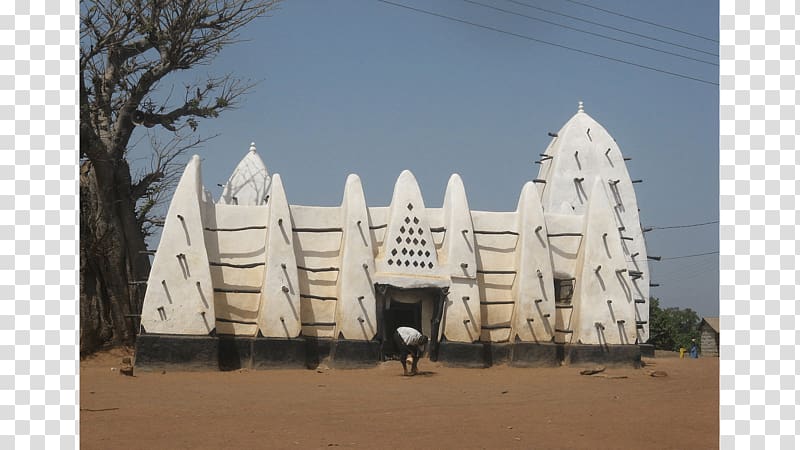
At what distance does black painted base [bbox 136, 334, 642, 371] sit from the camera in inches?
607

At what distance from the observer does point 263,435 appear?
896cm

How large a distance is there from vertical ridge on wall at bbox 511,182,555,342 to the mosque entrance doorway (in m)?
1.77

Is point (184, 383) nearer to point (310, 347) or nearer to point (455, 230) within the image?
point (310, 347)

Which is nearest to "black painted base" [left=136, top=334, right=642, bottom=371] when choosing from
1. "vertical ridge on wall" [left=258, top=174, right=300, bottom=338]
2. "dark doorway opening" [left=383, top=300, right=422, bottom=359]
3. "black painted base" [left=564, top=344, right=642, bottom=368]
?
"black painted base" [left=564, top=344, right=642, bottom=368]

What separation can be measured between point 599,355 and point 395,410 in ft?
27.5

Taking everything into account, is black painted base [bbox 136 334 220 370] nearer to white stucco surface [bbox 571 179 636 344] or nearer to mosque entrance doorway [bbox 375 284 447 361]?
mosque entrance doorway [bbox 375 284 447 361]

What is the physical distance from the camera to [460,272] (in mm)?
17688

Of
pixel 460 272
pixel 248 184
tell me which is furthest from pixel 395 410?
pixel 248 184

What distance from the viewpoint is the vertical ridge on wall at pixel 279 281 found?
16.4m

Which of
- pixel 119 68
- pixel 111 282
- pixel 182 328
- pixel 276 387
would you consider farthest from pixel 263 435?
pixel 119 68

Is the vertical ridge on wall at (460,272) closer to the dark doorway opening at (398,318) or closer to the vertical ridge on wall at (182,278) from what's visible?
the dark doorway opening at (398,318)

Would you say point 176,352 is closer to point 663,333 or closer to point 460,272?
point 460,272

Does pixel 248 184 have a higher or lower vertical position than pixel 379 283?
higher

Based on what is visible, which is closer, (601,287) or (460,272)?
(460,272)
